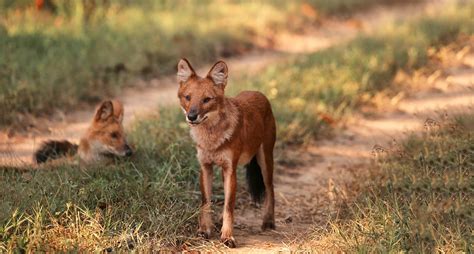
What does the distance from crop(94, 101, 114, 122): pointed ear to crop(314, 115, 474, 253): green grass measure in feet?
8.12

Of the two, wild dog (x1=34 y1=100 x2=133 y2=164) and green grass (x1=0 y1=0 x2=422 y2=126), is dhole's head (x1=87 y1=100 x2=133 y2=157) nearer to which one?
wild dog (x1=34 y1=100 x2=133 y2=164)

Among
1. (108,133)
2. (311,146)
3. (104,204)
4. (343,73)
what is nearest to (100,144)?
(108,133)

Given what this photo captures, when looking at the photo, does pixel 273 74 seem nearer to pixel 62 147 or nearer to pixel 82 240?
pixel 62 147

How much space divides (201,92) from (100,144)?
6.11 feet

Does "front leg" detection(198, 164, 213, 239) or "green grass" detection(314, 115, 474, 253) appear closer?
"green grass" detection(314, 115, 474, 253)

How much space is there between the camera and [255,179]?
21.4 feet

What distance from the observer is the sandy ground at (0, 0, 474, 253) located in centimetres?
646

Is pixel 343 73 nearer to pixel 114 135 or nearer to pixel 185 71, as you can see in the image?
pixel 114 135

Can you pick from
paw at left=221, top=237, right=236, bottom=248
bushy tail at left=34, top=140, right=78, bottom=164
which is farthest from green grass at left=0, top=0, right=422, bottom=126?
paw at left=221, top=237, right=236, bottom=248

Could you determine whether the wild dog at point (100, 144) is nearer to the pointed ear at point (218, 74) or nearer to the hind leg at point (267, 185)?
the hind leg at point (267, 185)

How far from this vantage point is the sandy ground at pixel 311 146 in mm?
6465

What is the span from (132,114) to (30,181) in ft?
11.6

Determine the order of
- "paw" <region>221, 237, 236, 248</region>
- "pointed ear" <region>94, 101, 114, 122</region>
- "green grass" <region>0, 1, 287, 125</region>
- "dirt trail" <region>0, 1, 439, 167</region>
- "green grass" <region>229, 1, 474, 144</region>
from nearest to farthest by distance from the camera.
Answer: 1. "paw" <region>221, 237, 236, 248</region>
2. "pointed ear" <region>94, 101, 114, 122</region>
3. "dirt trail" <region>0, 1, 439, 167</region>
4. "green grass" <region>229, 1, 474, 144</region>
5. "green grass" <region>0, 1, 287, 125</region>

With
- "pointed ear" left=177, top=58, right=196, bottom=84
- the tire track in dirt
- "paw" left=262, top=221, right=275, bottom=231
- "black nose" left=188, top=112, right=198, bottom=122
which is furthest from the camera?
"paw" left=262, top=221, right=275, bottom=231
